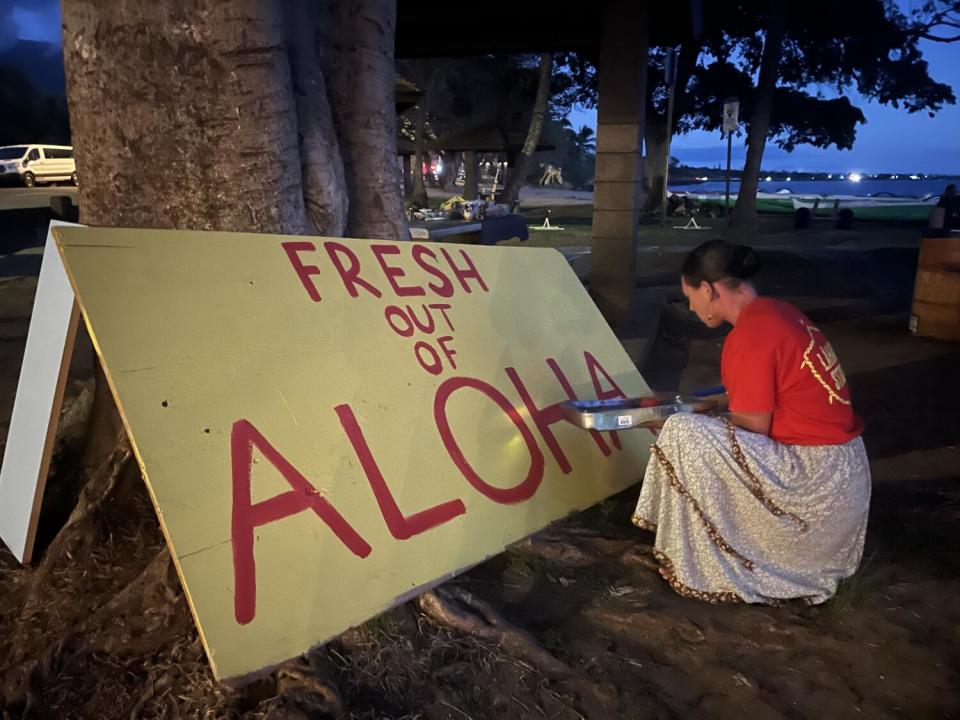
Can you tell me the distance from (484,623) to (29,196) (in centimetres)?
2580

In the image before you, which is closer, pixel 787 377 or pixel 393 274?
pixel 787 377

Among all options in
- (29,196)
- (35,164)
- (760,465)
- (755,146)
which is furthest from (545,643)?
(35,164)

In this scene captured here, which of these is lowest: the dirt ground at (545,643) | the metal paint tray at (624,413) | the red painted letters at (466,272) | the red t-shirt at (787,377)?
the dirt ground at (545,643)

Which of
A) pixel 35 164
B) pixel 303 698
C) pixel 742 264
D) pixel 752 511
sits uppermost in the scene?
pixel 35 164

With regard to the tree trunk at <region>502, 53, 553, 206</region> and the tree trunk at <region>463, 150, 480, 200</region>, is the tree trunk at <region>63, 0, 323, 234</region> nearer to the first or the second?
the tree trunk at <region>502, 53, 553, 206</region>

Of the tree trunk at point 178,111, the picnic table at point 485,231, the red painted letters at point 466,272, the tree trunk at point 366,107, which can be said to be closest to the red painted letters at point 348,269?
the tree trunk at point 178,111

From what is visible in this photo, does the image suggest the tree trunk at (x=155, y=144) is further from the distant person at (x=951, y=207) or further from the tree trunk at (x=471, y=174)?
the tree trunk at (x=471, y=174)

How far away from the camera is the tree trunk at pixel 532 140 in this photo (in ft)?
81.0

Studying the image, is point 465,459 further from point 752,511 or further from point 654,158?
point 654,158

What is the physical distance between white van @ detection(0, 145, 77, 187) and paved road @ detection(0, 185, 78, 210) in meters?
0.43

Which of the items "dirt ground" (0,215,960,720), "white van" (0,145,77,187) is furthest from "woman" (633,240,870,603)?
"white van" (0,145,77,187)

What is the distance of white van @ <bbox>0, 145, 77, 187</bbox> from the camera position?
27.0 metres

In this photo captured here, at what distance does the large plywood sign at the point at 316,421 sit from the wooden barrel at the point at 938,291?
229 inches

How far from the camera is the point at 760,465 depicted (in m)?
2.51
